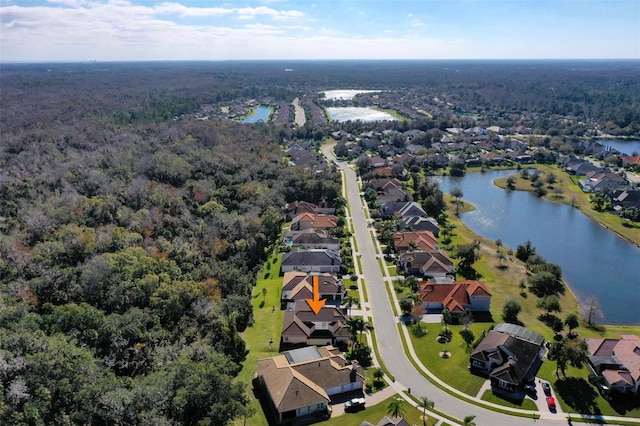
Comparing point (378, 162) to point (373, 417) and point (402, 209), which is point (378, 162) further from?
point (373, 417)

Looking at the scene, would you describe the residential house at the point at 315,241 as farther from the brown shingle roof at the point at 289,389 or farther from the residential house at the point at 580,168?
the residential house at the point at 580,168

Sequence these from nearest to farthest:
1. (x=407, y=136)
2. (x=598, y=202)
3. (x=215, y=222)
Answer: (x=215, y=222) → (x=598, y=202) → (x=407, y=136)

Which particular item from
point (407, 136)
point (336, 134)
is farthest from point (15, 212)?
point (407, 136)

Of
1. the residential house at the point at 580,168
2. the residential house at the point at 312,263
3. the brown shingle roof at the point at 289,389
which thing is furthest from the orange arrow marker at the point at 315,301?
the residential house at the point at 580,168

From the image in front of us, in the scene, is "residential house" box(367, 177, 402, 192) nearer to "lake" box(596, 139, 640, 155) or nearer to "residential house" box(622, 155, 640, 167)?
"residential house" box(622, 155, 640, 167)

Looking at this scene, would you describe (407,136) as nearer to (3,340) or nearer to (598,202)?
(598,202)

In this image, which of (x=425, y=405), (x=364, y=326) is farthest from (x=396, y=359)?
(x=425, y=405)
